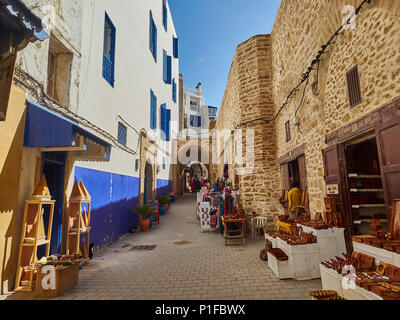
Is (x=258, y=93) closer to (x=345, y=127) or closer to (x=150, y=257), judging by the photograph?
(x=345, y=127)

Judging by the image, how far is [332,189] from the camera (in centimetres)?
467

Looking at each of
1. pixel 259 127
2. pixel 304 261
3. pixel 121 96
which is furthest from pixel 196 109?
pixel 304 261

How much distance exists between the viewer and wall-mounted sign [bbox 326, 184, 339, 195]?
4.53 meters

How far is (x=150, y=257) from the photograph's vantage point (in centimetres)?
568

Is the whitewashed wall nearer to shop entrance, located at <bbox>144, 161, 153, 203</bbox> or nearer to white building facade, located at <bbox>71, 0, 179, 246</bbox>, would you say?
white building facade, located at <bbox>71, 0, 179, 246</bbox>

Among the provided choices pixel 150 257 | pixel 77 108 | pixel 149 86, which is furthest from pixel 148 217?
pixel 149 86

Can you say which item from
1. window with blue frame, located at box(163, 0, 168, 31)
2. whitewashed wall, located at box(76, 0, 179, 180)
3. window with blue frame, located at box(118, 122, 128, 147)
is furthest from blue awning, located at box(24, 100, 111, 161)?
window with blue frame, located at box(163, 0, 168, 31)

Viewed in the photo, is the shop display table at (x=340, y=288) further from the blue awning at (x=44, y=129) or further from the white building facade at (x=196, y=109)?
the white building facade at (x=196, y=109)

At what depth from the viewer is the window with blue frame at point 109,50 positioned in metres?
7.01

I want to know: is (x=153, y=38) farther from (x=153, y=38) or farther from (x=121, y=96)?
(x=121, y=96)

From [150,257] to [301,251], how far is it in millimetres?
3556

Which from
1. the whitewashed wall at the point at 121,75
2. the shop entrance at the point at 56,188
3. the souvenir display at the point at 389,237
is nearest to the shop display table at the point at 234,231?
the souvenir display at the point at 389,237

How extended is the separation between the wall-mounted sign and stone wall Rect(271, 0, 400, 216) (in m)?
0.28

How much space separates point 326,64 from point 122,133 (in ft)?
21.5
